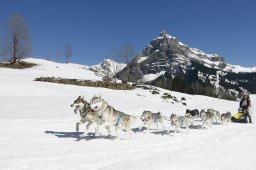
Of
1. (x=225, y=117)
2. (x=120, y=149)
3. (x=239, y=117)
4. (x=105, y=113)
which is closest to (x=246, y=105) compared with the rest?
(x=239, y=117)

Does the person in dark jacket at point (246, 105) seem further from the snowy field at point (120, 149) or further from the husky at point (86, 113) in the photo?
the husky at point (86, 113)

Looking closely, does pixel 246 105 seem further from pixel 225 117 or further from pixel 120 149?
pixel 120 149

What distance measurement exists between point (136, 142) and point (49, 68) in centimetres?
4855

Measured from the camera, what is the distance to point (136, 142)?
39.9 ft

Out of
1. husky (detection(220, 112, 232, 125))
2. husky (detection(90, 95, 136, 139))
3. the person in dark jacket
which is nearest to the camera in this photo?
husky (detection(90, 95, 136, 139))

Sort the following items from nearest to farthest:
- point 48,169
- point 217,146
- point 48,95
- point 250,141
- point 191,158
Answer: point 48,169 < point 191,158 < point 217,146 < point 250,141 < point 48,95

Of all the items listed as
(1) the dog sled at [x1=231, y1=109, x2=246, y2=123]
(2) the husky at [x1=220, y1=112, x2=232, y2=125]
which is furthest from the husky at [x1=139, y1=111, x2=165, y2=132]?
(1) the dog sled at [x1=231, y1=109, x2=246, y2=123]

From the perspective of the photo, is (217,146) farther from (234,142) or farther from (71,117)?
(71,117)

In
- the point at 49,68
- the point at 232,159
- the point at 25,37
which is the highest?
the point at 25,37

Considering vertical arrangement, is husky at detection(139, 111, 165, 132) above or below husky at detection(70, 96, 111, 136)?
below

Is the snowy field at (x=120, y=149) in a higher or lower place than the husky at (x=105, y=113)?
lower

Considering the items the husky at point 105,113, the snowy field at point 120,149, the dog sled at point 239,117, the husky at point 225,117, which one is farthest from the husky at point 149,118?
the dog sled at point 239,117

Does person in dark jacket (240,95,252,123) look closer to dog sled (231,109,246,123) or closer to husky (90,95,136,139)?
dog sled (231,109,246,123)

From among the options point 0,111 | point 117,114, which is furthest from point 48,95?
point 117,114
